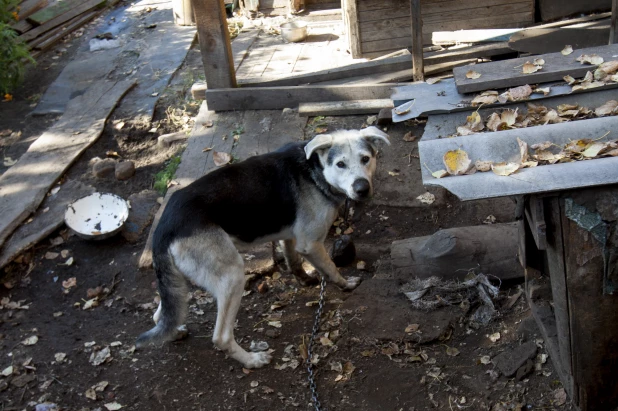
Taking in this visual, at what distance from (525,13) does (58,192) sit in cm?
657

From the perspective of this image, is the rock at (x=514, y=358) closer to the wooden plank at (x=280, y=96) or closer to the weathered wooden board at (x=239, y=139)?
the weathered wooden board at (x=239, y=139)

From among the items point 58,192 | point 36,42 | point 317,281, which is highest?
point 36,42

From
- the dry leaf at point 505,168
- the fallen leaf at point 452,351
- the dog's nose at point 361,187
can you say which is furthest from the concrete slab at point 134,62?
the dry leaf at point 505,168

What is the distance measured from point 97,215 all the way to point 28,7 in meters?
7.22

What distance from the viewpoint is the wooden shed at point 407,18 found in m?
8.79

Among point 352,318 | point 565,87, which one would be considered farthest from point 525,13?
point 352,318

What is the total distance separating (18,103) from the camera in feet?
31.6

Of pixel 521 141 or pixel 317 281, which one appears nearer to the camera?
pixel 521 141

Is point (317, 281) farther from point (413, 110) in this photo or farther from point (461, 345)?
point (413, 110)

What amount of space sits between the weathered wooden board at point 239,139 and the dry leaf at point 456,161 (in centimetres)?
364

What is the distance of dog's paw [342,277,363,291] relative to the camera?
543cm

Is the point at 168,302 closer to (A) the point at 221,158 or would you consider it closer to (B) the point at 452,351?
(B) the point at 452,351

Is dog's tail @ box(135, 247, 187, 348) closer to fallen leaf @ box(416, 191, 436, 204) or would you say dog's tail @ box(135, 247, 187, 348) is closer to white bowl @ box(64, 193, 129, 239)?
white bowl @ box(64, 193, 129, 239)

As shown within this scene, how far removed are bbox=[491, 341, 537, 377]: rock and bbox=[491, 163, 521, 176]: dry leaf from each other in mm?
1578
